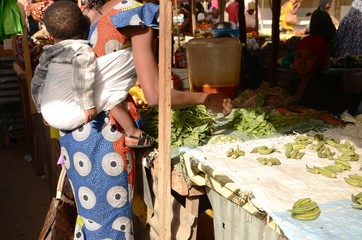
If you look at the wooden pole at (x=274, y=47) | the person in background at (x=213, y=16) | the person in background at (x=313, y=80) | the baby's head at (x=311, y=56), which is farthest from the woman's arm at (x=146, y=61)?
the person in background at (x=213, y=16)

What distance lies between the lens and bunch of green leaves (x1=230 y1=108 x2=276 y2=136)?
2.62 metres

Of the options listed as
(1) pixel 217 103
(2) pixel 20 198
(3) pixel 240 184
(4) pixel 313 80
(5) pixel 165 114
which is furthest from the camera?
(2) pixel 20 198

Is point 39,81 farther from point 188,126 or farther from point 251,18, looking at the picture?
point 251,18

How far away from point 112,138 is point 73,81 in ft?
1.31

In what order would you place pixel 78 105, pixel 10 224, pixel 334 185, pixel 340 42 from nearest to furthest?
pixel 334 185, pixel 78 105, pixel 10 224, pixel 340 42

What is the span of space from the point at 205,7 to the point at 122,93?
54.5 feet

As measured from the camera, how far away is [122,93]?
232 cm

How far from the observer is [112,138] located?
7.59 ft

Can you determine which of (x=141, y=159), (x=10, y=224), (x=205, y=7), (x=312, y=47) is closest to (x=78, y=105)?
(x=141, y=159)

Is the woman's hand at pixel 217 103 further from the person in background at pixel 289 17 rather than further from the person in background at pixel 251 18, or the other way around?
the person in background at pixel 289 17

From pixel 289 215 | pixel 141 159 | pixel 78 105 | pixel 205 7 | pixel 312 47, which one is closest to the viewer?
pixel 289 215

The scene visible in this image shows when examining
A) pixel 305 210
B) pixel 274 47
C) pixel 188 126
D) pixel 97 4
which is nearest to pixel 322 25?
pixel 274 47

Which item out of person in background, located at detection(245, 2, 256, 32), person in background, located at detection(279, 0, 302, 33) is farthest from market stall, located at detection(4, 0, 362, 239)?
person in background, located at detection(279, 0, 302, 33)

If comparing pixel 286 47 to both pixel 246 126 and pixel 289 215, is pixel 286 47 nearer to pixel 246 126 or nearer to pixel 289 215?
pixel 246 126
